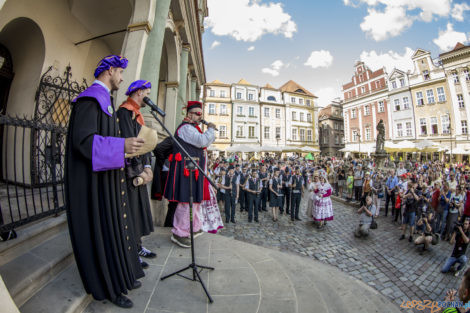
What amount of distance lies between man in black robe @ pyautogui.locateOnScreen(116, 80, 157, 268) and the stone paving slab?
555 mm

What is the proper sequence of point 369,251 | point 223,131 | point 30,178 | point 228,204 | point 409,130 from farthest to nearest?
1. point 223,131
2. point 409,130
3. point 228,204
4. point 369,251
5. point 30,178

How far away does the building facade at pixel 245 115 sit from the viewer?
121ft

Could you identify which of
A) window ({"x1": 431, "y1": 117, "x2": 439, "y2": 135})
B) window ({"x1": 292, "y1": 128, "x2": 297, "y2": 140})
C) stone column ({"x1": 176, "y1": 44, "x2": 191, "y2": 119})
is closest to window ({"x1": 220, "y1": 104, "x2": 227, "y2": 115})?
window ({"x1": 292, "y1": 128, "x2": 297, "y2": 140})

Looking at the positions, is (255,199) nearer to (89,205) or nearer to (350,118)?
(89,205)

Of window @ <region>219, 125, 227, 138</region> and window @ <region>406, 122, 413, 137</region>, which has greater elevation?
window @ <region>219, 125, 227, 138</region>

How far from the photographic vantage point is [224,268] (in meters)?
2.75

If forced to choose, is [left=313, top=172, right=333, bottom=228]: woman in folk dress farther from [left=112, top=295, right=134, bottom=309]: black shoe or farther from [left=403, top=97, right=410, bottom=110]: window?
[left=403, top=97, right=410, bottom=110]: window

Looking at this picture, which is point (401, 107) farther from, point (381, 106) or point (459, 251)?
point (459, 251)

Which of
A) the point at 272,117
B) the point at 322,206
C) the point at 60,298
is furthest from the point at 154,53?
the point at 272,117

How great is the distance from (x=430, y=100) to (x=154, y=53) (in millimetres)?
39872

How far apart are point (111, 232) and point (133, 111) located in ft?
4.68

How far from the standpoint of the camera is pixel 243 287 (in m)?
2.38

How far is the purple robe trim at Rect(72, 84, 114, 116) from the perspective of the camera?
1.68 meters

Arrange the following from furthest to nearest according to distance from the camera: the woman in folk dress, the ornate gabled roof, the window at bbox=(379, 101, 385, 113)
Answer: the ornate gabled roof, the window at bbox=(379, 101, 385, 113), the woman in folk dress
